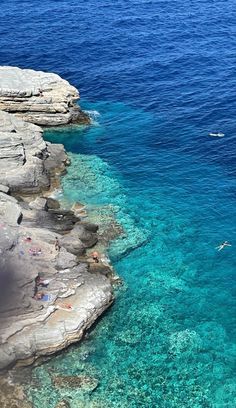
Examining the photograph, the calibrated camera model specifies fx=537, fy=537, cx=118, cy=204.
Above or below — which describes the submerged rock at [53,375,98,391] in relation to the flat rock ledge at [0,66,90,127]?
below

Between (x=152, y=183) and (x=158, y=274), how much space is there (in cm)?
1626

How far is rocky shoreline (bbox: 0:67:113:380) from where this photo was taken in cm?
3859

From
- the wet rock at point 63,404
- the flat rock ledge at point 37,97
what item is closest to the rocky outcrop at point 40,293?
the wet rock at point 63,404

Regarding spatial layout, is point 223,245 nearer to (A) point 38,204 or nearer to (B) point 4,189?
(A) point 38,204

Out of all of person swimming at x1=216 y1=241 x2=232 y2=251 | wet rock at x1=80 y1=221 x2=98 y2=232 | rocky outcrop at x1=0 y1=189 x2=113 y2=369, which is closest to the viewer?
rocky outcrop at x1=0 y1=189 x2=113 y2=369

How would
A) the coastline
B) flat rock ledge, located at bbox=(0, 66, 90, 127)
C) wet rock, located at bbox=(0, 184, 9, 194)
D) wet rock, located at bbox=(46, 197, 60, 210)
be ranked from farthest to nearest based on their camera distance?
flat rock ledge, located at bbox=(0, 66, 90, 127) < wet rock, located at bbox=(46, 197, 60, 210) < wet rock, located at bbox=(0, 184, 9, 194) < the coastline

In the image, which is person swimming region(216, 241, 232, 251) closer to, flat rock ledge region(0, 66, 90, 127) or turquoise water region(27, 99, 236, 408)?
turquoise water region(27, 99, 236, 408)

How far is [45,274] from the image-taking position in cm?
4334

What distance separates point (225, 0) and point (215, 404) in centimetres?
11192

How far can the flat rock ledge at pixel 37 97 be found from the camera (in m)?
69.6

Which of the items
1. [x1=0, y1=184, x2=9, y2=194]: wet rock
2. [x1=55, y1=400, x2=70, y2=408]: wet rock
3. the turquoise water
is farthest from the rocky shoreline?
[x1=55, y1=400, x2=70, y2=408]: wet rock

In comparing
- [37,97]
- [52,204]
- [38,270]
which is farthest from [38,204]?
[37,97]

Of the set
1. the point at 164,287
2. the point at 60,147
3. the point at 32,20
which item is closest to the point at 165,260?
the point at 164,287

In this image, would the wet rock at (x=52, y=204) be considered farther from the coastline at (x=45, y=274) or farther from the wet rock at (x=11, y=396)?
the wet rock at (x=11, y=396)
